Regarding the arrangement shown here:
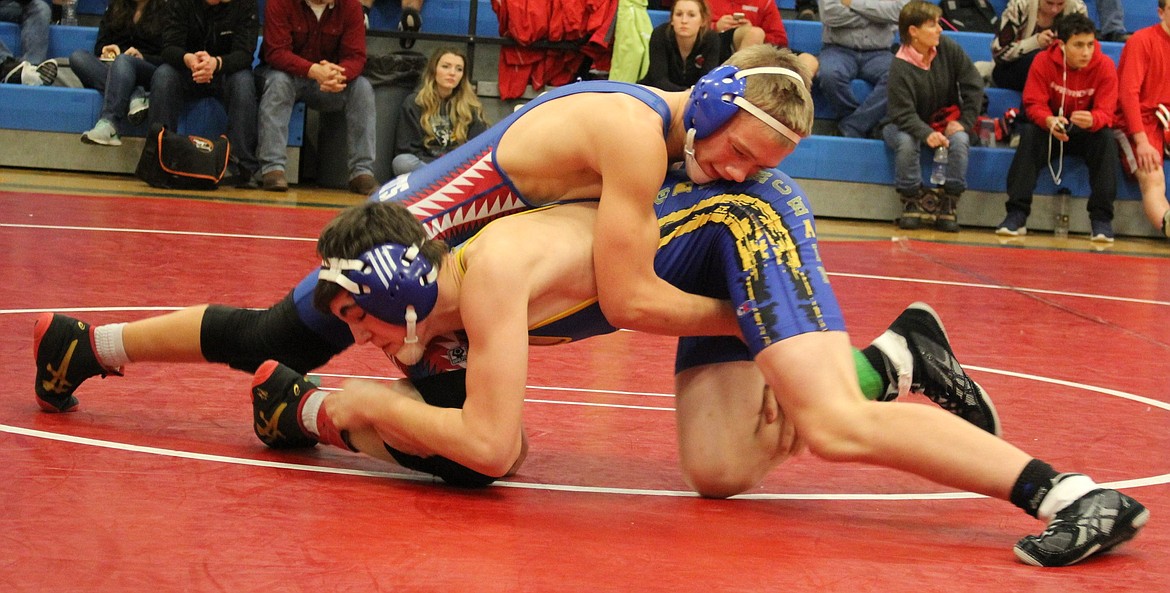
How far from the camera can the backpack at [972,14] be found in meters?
9.77

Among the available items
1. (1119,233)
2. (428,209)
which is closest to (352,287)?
(428,209)

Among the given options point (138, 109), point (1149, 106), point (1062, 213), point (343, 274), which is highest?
point (1149, 106)

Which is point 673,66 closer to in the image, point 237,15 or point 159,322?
point 237,15

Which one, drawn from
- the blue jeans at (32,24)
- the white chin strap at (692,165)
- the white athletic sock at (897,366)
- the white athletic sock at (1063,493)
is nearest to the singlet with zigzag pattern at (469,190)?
the white chin strap at (692,165)

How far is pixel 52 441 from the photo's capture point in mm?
2838

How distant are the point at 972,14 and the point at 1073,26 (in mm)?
1517

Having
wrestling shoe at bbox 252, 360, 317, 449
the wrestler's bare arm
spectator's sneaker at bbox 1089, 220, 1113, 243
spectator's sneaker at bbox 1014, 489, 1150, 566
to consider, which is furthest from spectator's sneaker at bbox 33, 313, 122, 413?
spectator's sneaker at bbox 1089, 220, 1113, 243

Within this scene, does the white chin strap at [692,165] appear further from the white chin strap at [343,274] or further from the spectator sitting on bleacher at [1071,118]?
the spectator sitting on bleacher at [1071,118]

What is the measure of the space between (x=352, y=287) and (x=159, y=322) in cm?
79

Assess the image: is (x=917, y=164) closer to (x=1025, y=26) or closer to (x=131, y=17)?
(x=1025, y=26)

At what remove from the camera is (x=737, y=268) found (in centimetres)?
287

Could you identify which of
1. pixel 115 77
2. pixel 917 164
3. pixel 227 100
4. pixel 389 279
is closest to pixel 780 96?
pixel 389 279

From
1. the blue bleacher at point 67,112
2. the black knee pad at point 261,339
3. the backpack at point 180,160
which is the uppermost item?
the black knee pad at point 261,339

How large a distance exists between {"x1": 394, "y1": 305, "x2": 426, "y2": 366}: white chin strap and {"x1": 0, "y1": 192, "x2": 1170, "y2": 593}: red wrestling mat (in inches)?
10.4
